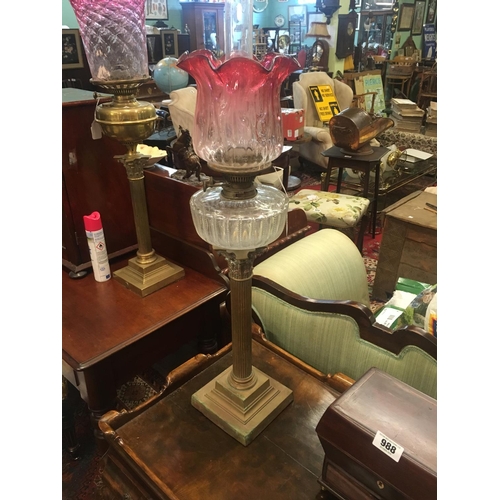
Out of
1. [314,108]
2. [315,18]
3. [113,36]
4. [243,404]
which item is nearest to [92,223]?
[113,36]

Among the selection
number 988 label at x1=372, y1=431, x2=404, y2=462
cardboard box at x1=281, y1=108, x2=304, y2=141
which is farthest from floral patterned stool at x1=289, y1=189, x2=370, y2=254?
number 988 label at x1=372, y1=431, x2=404, y2=462

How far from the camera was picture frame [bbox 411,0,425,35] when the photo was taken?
626 centimetres

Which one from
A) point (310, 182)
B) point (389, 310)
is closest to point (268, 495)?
point (389, 310)

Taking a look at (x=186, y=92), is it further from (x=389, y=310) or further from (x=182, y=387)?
(x=182, y=387)

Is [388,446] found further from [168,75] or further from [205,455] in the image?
[168,75]

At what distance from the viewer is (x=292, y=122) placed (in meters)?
3.55

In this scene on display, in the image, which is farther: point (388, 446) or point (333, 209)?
point (333, 209)

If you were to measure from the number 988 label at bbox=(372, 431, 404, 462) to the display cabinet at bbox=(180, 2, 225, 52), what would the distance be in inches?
199

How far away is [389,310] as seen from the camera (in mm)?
1342

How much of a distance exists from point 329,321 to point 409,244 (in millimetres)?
1200

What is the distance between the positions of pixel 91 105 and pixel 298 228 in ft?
2.79

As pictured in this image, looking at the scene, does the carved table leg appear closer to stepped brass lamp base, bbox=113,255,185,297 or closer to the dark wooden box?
stepped brass lamp base, bbox=113,255,185,297

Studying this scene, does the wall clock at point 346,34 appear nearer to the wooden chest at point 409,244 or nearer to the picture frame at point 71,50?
the picture frame at point 71,50

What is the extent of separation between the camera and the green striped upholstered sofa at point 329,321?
901 millimetres
